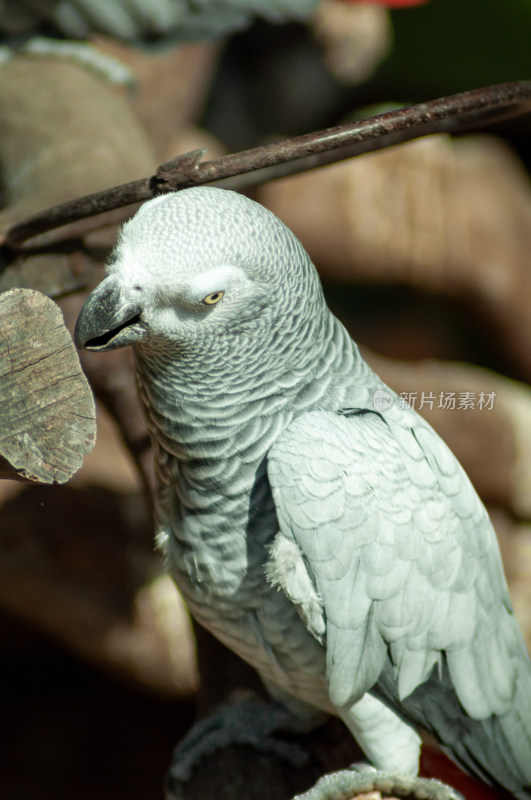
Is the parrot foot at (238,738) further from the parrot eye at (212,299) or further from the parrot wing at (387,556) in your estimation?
the parrot eye at (212,299)

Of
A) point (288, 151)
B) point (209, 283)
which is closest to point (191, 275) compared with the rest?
point (209, 283)

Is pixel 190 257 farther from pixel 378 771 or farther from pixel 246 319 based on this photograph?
pixel 378 771

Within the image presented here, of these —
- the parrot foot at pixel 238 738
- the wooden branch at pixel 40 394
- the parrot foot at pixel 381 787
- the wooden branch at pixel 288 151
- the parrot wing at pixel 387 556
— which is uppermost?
the wooden branch at pixel 288 151

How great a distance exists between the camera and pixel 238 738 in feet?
3.90

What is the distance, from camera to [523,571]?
2.06 metres

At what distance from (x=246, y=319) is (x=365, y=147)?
1.31ft

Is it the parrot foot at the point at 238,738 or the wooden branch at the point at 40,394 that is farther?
the parrot foot at the point at 238,738

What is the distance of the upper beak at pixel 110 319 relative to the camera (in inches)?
29.8

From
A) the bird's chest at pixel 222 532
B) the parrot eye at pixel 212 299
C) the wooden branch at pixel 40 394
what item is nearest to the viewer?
the wooden branch at pixel 40 394

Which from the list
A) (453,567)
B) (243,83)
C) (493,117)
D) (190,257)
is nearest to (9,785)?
(453,567)

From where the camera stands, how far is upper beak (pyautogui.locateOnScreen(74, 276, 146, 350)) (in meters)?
0.76

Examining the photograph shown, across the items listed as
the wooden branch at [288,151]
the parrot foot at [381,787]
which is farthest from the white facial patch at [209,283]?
the parrot foot at [381,787]

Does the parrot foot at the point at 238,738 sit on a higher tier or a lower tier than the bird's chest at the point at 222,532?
lower

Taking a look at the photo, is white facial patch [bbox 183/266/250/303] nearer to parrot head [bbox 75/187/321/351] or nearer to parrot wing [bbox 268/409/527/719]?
parrot head [bbox 75/187/321/351]
